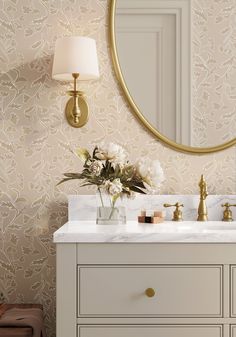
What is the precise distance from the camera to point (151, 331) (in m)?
2.11

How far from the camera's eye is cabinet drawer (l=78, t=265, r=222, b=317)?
2.10m

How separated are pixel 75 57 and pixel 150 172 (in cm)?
56

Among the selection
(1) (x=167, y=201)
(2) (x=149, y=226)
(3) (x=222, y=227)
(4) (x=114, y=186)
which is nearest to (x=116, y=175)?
(4) (x=114, y=186)

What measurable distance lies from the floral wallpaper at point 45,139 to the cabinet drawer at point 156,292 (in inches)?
24.0

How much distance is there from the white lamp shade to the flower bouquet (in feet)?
1.09

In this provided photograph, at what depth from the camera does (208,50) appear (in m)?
2.67

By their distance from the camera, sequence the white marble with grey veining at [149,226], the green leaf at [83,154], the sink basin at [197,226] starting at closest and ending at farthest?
the white marble with grey veining at [149,226] < the sink basin at [197,226] < the green leaf at [83,154]

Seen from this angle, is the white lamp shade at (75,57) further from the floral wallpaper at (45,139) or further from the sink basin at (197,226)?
the sink basin at (197,226)

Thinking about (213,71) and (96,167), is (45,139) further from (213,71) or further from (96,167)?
(213,71)

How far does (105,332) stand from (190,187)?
818mm

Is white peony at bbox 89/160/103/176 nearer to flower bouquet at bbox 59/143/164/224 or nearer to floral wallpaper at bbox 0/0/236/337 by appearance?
flower bouquet at bbox 59/143/164/224

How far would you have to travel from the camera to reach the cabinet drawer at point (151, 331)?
210cm

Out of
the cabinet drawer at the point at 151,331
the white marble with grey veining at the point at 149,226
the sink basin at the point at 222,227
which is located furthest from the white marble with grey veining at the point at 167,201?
the cabinet drawer at the point at 151,331

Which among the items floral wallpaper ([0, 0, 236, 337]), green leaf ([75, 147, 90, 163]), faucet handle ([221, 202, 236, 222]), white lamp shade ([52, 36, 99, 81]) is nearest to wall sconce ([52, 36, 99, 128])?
white lamp shade ([52, 36, 99, 81])
